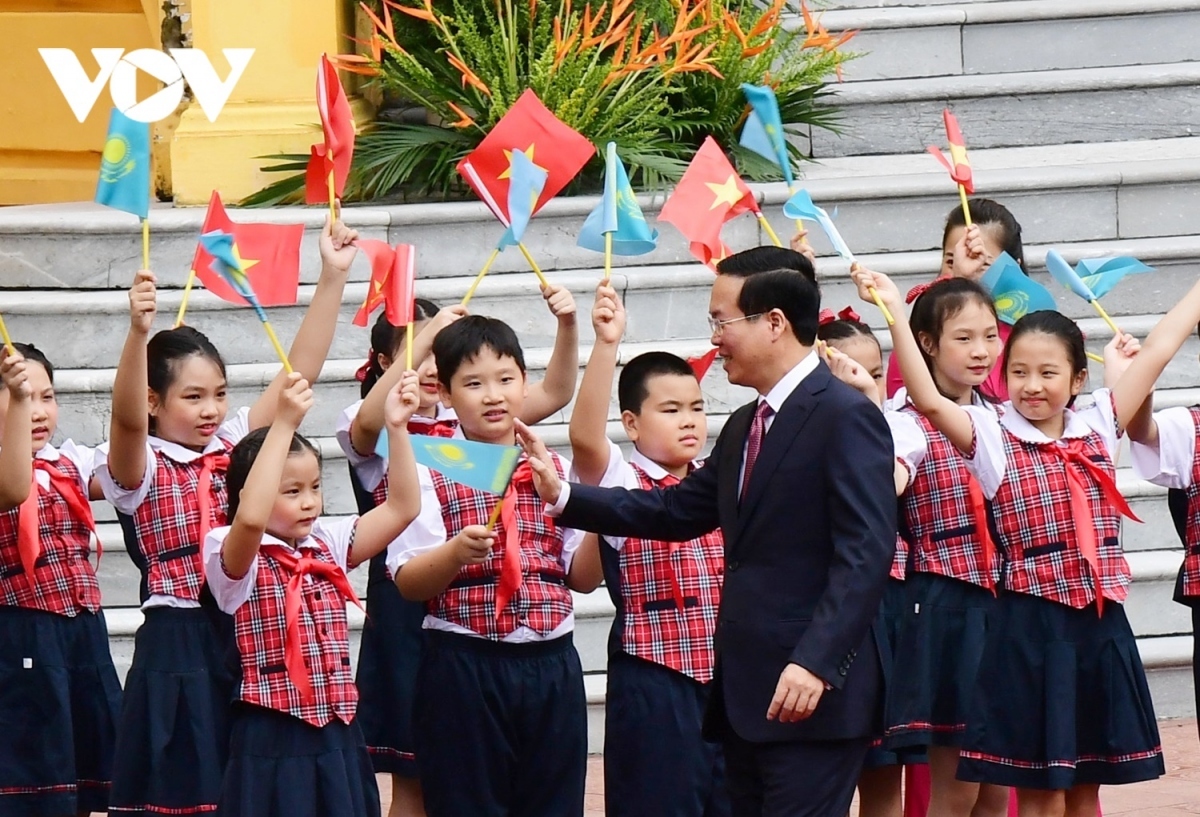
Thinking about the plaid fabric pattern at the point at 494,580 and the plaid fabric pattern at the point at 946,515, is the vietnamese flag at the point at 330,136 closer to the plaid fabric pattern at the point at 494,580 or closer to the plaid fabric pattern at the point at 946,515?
the plaid fabric pattern at the point at 494,580

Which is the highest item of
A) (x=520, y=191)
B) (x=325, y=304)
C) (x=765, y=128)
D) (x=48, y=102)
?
(x=48, y=102)

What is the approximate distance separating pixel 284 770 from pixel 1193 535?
2405 mm

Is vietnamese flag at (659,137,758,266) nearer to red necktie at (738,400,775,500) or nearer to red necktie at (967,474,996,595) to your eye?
red necktie at (967,474,996,595)

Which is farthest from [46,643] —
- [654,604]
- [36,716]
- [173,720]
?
[654,604]

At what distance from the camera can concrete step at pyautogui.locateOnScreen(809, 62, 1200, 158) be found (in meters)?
9.02

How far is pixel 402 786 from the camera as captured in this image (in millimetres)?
5504

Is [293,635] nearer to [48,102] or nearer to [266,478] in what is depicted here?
[266,478]

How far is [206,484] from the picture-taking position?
5.09 m

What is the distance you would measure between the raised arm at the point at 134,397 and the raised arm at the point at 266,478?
60cm

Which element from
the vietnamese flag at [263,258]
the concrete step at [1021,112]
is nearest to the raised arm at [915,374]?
the vietnamese flag at [263,258]

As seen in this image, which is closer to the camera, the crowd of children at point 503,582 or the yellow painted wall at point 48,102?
the crowd of children at point 503,582

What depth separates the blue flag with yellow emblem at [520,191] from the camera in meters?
5.11

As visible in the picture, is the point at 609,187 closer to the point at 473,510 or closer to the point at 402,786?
the point at 473,510

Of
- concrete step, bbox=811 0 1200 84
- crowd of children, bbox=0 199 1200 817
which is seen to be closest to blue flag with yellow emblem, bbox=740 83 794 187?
crowd of children, bbox=0 199 1200 817
